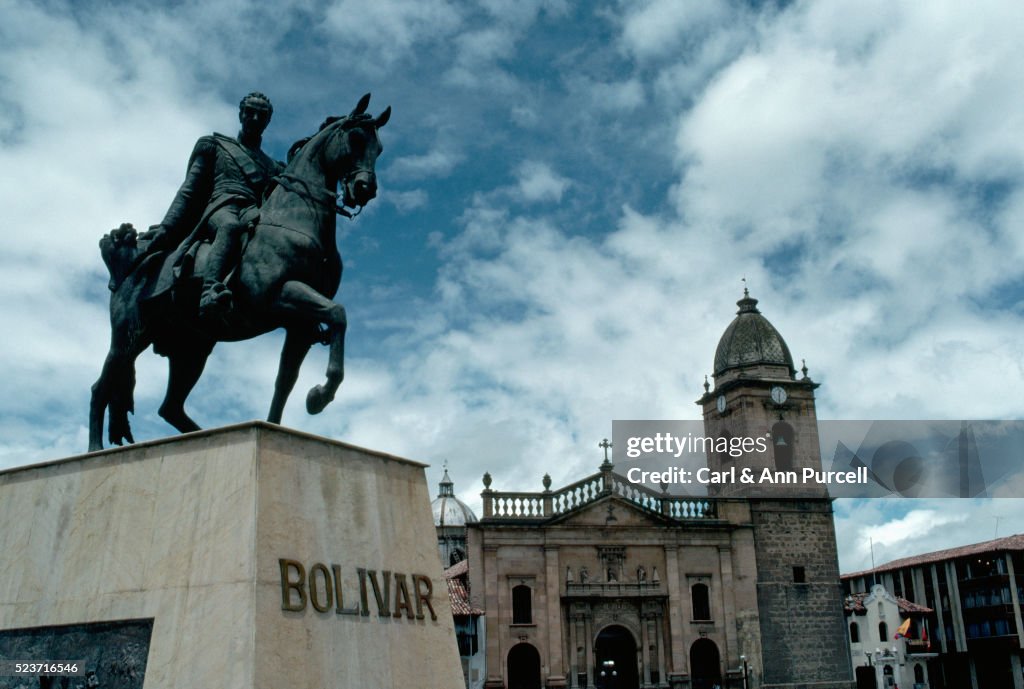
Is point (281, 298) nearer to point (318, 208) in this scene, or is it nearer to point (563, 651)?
point (318, 208)

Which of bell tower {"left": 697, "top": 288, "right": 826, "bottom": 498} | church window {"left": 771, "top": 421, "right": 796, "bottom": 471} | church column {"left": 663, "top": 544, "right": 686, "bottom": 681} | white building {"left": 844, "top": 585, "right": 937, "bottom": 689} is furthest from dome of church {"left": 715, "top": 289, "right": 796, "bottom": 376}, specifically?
white building {"left": 844, "top": 585, "right": 937, "bottom": 689}

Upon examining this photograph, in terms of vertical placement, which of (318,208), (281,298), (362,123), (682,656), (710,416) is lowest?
Answer: (682,656)

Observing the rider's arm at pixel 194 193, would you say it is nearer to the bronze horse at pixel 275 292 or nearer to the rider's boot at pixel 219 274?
the bronze horse at pixel 275 292

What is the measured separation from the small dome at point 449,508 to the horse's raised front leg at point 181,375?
5192 cm

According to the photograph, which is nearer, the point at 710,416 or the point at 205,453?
the point at 205,453

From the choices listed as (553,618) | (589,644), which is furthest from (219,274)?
(589,644)

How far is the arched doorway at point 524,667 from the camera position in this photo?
34250mm

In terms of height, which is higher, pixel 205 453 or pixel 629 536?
pixel 629 536

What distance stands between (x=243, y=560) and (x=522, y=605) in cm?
3088

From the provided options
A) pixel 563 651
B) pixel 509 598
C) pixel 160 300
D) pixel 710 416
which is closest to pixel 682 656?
pixel 563 651

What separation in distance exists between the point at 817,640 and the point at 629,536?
25.9 ft

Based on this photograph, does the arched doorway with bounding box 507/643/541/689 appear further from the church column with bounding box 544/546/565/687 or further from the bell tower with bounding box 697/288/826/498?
the bell tower with bounding box 697/288/826/498

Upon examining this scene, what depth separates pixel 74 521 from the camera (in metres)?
6.03

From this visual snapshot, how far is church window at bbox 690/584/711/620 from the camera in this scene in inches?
1422
